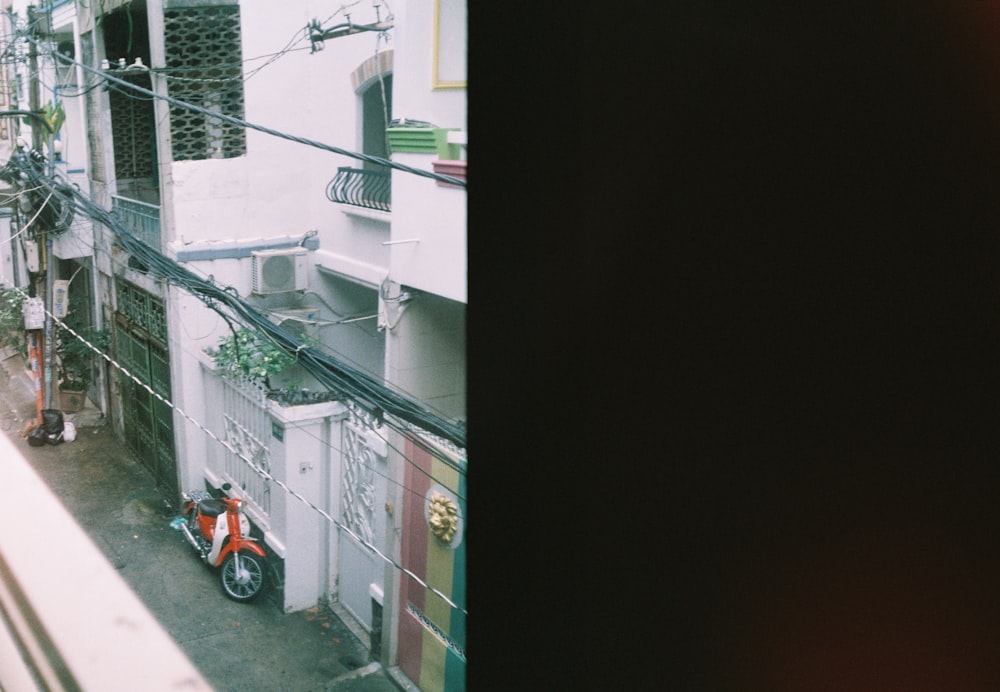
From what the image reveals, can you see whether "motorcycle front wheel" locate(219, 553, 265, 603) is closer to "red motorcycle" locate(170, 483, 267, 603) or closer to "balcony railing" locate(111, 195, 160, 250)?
"red motorcycle" locate(170, 483, 267, 603)

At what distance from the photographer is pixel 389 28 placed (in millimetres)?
3127

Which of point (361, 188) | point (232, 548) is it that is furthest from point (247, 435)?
point (361, 188)

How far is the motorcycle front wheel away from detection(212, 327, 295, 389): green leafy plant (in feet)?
2.53

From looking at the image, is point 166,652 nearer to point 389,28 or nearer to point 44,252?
point 389,28

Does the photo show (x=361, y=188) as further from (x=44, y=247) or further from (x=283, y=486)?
(x=44, y=247)

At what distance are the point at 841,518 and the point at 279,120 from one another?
4.42 m

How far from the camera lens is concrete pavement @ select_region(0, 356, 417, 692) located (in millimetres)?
3592

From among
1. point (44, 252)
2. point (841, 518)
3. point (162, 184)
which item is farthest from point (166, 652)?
point (44, 252)

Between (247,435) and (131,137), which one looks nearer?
(247,435)

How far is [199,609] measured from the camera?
4004 mm

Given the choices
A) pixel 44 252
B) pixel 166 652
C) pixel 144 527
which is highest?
pixel 166 652

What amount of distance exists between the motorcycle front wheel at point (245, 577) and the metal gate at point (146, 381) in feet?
4.25

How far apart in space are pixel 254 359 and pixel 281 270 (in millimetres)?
490

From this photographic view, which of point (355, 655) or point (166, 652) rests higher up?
point (166, 652)
